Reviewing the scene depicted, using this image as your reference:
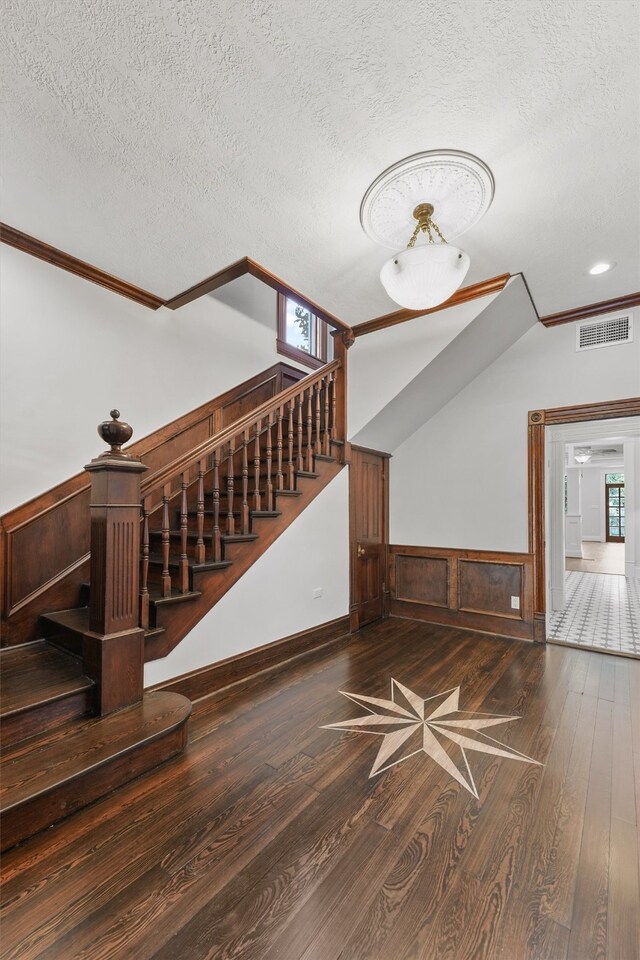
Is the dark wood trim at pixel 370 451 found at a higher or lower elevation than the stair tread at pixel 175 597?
higher

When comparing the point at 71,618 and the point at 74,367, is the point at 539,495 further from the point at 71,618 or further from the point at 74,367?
the point at 74,367

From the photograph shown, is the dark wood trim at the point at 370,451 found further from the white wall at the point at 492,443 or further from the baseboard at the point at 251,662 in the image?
the baseboard at the point at 251,662

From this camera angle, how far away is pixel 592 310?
11.7 ft

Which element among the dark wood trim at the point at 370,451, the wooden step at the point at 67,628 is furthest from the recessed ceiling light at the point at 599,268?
the wooden step at the point at 67,628

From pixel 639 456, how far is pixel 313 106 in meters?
7.29

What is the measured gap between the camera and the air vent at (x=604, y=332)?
3.49 m

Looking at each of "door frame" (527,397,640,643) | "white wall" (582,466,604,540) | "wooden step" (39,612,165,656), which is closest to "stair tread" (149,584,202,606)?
"wooden step" (39,612,165,656)

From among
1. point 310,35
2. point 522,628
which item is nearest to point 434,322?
point 310,35

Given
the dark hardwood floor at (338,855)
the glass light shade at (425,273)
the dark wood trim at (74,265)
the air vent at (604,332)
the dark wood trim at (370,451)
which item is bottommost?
the dark hardwood floor at (338,855)

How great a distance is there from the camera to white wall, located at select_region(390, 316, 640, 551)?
3.67m

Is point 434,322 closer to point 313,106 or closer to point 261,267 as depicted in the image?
point 261,267

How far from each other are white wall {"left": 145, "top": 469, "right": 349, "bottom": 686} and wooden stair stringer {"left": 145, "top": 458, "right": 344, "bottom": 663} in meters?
0.05

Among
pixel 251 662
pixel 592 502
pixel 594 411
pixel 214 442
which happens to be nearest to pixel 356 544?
pixel 251 662

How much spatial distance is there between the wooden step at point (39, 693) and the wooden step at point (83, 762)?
0.08 meters
